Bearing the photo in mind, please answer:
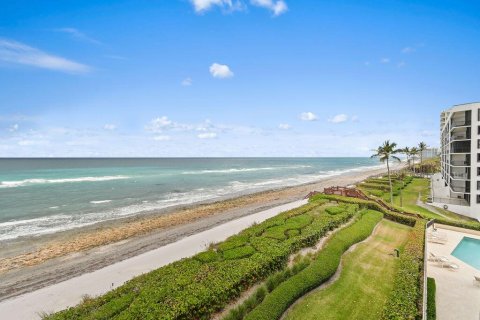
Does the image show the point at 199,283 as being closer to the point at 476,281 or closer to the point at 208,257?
the point at 208,257

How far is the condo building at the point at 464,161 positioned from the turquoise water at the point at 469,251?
13295 mm

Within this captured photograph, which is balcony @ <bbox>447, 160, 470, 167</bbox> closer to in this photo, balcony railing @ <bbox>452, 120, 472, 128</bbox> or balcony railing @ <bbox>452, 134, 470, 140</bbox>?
balcony railing @ <bbox>452, 134, 470, 140</bbox>

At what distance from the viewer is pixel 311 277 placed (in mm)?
18109

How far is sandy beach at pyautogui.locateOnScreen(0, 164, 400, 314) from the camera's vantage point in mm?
21438

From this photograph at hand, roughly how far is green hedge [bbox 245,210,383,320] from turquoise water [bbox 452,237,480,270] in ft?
24.3

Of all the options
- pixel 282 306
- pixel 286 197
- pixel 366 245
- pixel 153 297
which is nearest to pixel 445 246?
pixel 366 245

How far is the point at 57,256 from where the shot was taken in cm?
2795

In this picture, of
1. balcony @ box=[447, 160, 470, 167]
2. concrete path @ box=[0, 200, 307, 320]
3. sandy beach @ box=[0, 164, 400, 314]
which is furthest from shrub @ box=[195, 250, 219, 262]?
balcony @ box=[447, 160, 470, 167]

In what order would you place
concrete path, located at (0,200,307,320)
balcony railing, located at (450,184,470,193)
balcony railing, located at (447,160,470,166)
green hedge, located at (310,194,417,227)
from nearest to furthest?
1. concrete path, located at (0,200,307,320)
2. green hedge, located at (310,194,417,227)
3. balcony railing, located at (450,184,470,193)
4. balcony railing, located at (447,160,470,166)

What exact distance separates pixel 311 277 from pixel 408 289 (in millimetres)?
5604

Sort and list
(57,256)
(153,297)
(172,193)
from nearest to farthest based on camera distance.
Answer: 1. (153,297)
2. (57,256)
3. (172,193)

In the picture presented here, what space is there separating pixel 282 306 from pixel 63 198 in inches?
2307

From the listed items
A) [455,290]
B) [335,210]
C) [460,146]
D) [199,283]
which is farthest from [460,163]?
[199,283]

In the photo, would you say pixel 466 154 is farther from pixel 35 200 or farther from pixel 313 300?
pixel 35 200
